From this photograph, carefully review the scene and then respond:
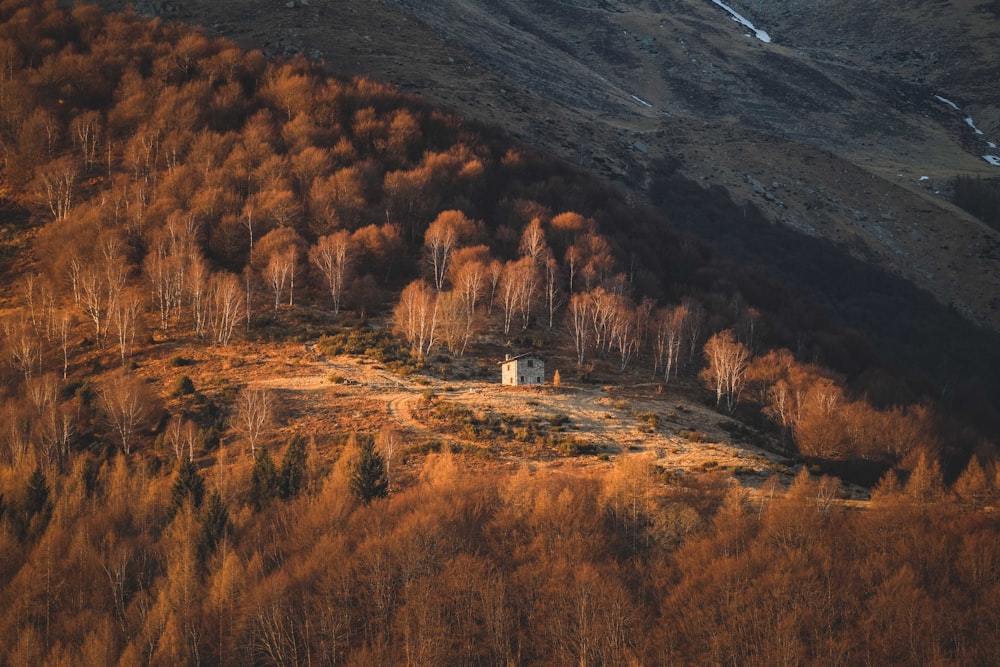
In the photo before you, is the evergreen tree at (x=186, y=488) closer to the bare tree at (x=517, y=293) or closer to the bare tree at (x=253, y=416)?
the bare tree at (x=253, y=416)

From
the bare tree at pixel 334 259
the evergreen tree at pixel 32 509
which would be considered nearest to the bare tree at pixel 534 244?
the bare tree at pixel 334 259

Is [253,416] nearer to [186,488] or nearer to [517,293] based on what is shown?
[186,488]

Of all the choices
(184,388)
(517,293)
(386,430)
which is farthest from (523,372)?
(184,388)

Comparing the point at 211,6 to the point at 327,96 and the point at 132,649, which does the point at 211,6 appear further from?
the point at 132,649

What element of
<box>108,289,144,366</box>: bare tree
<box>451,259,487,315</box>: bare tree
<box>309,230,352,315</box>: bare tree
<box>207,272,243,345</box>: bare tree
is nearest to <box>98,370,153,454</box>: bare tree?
<box>108,289,144,366</box>: bare tree

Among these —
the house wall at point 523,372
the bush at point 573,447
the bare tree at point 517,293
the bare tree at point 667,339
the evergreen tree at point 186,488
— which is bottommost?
the evergreen tree at point 186,488

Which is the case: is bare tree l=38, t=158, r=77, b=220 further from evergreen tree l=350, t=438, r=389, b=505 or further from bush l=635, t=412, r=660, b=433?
bush l=635, t=412, r=660, b=433

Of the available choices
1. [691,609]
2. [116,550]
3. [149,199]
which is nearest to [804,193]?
[149,199]

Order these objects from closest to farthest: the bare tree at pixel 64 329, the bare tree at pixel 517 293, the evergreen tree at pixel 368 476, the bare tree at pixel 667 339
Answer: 1. the evergreen tree at pixel 368 476
2. the bare tree at pixel 64 329
3. the bare tree at pixel 667 339
4. the bare tree at pixel 517 293
